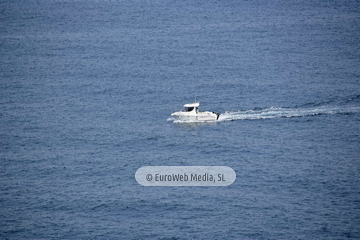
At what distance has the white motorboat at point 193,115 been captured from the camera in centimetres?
11112

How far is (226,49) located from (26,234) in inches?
3784

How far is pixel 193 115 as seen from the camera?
367 ft

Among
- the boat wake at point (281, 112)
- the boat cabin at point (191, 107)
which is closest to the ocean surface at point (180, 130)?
the boat wake at point (281, 112)

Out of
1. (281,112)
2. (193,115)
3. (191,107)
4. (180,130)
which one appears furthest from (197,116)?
(281,112)

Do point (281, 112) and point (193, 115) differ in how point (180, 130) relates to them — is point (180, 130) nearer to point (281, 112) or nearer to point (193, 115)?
point (193, 115)

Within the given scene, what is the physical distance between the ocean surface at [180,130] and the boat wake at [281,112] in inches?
12.5

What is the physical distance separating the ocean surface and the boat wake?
1.04ft

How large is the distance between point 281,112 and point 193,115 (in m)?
17.3

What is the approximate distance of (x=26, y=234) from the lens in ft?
253

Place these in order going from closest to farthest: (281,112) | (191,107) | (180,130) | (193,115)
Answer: (180,130), (193,115), (191,107), (281,112)

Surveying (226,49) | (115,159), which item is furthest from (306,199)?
(226,49)

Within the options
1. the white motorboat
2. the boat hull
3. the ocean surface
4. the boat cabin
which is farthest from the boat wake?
the boat cabin

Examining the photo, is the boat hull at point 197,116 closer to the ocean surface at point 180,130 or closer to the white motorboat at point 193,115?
the white motorboat at point 193,115

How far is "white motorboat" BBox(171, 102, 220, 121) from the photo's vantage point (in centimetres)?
11112
